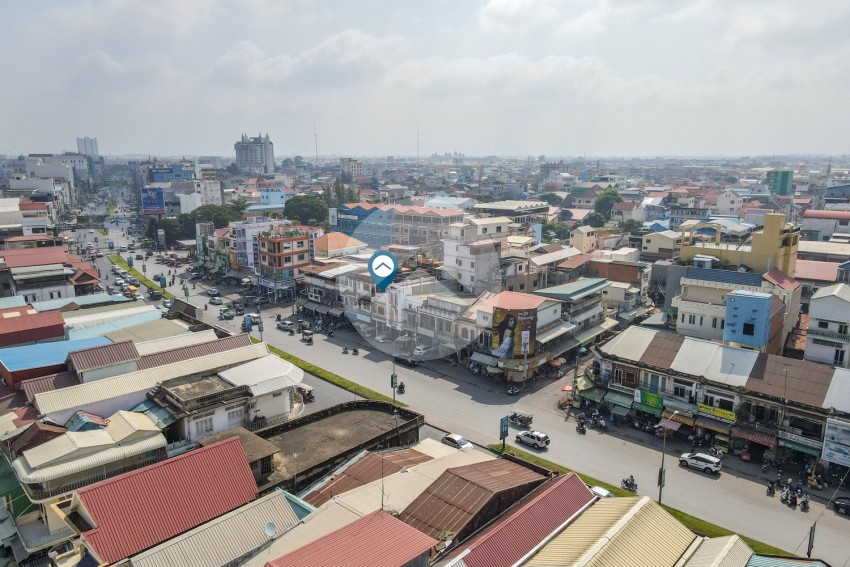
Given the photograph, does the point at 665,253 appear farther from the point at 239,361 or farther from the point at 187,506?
the point at 187,506

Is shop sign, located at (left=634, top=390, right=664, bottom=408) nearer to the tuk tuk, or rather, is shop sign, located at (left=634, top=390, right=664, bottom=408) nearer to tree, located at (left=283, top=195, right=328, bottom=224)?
the tuk tuk

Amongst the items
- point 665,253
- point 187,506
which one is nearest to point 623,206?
point 665,253

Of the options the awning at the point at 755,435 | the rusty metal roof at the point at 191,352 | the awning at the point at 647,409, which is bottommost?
the awning at the point at 647,409

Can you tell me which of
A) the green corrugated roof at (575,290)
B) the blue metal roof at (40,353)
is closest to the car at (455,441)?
the green corrugated roof at (575,290)

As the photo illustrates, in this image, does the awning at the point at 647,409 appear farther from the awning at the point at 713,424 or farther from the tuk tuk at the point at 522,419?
the tuk tuk at the point at 522,419

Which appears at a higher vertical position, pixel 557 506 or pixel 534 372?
pixel 557 506

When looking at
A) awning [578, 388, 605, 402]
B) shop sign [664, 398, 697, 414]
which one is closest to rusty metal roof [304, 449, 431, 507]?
awning [578, 388, 605, 402]

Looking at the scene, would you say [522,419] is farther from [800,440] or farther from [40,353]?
[40,353]
